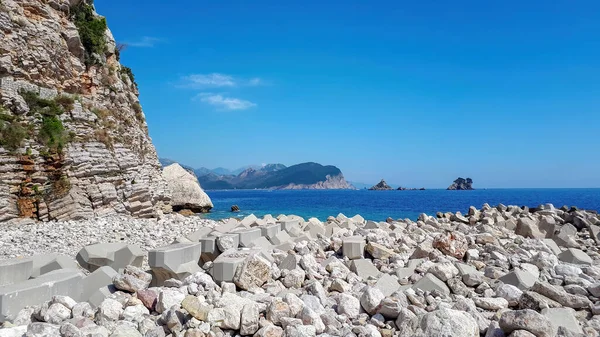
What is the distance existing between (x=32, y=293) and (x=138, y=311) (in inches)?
53.8

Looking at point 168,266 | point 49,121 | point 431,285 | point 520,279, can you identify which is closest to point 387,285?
point 431,285

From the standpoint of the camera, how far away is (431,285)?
5465 mm

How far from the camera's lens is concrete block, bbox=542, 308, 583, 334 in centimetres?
403

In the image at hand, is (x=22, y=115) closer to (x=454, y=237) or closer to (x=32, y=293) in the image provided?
(x=32, y=293)

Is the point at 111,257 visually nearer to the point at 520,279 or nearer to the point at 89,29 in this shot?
the point at 520,279

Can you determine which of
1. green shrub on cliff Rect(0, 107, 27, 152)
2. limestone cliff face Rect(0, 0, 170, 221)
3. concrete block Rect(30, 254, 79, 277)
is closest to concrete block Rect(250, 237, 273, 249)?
concrete block Rect(30, 254, 79, 277)

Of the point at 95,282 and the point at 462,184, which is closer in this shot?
the point at 95,282

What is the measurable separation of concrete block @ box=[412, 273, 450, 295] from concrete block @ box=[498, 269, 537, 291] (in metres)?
1.05

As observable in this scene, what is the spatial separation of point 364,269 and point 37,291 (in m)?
4.59

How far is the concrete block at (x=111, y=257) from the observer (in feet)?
25.4

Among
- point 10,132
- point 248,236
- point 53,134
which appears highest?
point 53,134

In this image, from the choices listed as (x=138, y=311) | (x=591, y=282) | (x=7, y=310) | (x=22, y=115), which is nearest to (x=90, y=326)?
(x=138, y=311)

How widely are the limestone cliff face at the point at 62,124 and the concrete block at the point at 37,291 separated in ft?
38.8

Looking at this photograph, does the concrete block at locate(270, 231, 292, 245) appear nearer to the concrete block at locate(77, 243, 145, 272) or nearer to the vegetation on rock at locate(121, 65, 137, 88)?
the concrete block at locate(77, 243, 145, 272)
